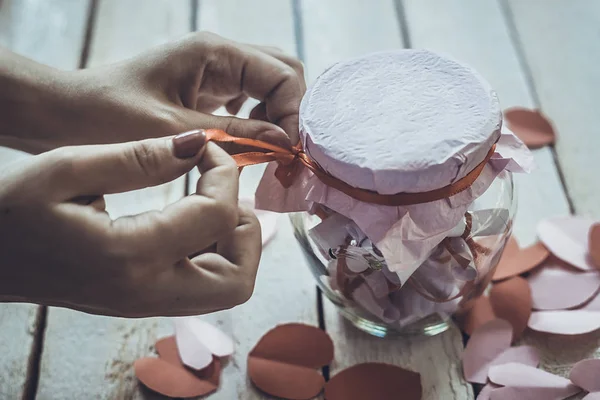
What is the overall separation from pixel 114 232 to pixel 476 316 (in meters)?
0.36

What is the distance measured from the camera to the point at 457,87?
19.6 inches

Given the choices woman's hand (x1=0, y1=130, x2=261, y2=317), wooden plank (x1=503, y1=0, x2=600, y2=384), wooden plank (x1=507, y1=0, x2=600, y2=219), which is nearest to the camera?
woman's hand (x1=0, y1=130, x2=261, y2=317)

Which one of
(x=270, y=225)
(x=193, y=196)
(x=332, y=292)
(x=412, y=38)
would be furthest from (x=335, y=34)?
(x=193, y=196)

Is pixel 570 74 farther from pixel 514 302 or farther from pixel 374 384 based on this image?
Result: pixel 374 384

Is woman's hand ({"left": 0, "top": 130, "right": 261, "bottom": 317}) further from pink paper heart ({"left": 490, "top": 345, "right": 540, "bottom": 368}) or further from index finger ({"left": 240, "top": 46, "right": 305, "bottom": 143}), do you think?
pink paper heart ({"left": 490, "top": 345, "right": 540, "bottom": 368})

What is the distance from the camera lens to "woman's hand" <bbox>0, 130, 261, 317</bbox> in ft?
1.35

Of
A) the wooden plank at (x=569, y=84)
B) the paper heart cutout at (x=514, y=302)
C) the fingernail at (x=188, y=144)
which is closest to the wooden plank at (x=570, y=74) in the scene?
the wooden plank at (x=569, y=84)

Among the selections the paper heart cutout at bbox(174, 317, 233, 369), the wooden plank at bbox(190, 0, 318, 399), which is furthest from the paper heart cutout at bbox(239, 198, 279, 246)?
the paper heart cutout at bbox(174, 317, 233, 369)

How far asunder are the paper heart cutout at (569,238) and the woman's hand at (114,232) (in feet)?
1.15

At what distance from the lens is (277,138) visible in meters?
0.52

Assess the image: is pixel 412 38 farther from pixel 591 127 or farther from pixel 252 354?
pixel 252 354

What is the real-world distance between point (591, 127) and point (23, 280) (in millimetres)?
608

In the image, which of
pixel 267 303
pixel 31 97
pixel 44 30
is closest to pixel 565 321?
pixel 267 303

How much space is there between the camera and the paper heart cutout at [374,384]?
0.58 m
